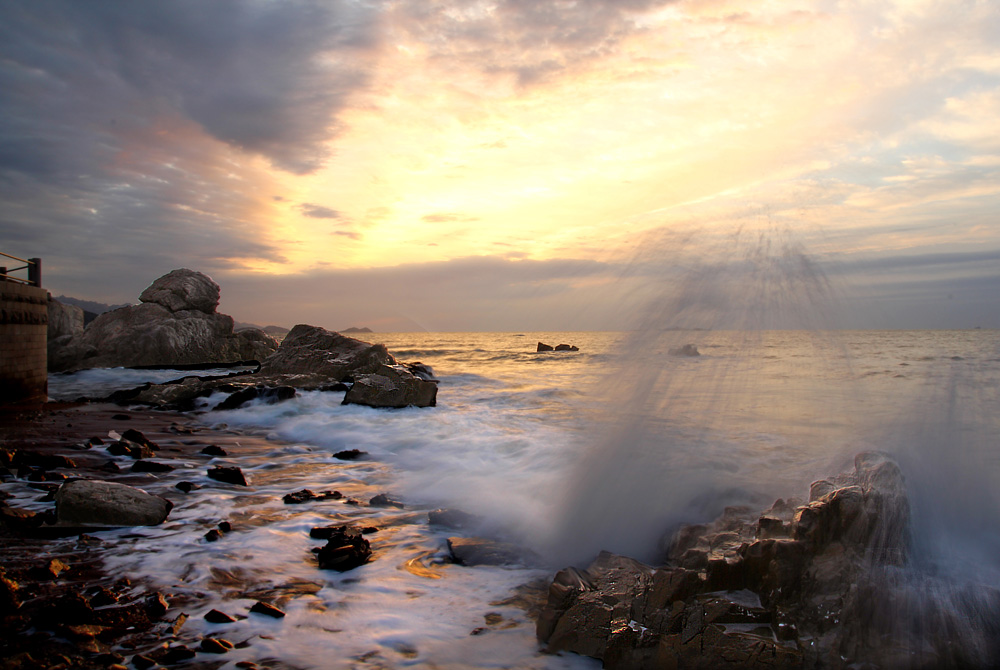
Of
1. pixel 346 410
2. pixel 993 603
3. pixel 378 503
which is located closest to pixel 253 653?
pixel 378 503

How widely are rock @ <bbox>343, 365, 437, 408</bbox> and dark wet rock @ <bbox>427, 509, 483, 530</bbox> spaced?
10.2 meters

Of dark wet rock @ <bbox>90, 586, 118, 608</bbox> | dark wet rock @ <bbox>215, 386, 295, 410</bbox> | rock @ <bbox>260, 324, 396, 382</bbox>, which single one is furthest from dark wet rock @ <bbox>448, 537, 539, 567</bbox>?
rock @ <bbox>260, 324, 396, 382</bbox>

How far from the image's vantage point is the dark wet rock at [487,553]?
17.6 feet

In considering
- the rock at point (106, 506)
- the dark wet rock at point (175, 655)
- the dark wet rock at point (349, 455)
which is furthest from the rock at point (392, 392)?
the dark wet rock at point (175, 655)

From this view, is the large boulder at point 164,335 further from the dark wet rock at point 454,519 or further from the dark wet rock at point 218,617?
the dark wet rock at point 218,617

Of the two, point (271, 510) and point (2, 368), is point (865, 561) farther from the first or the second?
point (2, 368)

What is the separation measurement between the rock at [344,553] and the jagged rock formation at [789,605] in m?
1.99

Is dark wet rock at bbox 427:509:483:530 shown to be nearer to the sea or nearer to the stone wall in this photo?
the sea

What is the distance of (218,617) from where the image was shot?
3.93 meters

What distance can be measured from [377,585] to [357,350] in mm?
18258

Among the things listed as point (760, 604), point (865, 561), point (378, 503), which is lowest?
point (378, 503)

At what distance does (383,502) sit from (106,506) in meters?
3.04

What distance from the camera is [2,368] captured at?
1493 centimetres

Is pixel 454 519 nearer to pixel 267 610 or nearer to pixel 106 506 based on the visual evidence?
pixel 267 610
